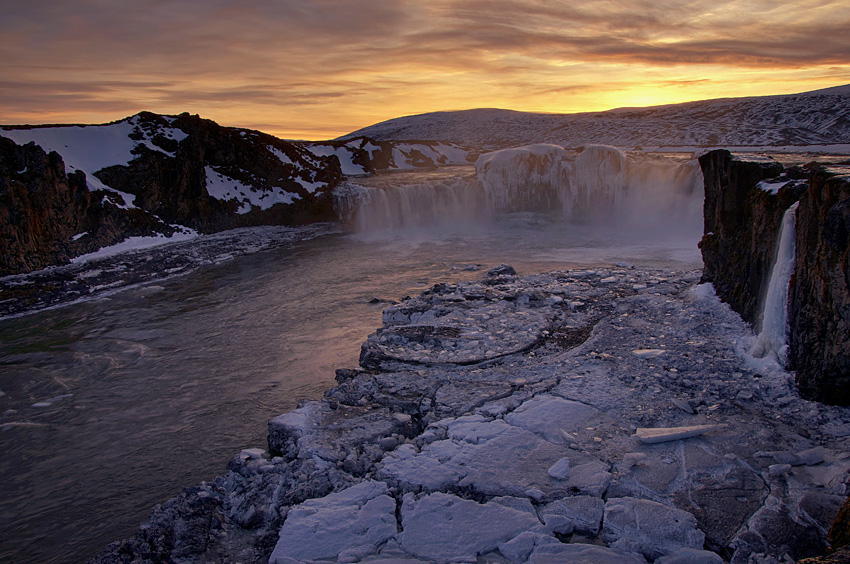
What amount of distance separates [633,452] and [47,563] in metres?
5.45

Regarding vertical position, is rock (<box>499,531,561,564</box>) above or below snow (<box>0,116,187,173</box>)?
below

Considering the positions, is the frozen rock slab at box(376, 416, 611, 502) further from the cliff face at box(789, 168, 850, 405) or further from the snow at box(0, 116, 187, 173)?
the snow at box(0, 116, 187, 173)

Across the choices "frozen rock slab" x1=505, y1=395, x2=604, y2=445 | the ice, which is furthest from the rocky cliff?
"frozen rock slab" x1=505, y1=395, x2=604, y2=445

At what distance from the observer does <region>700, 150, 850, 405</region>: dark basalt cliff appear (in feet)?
16.2

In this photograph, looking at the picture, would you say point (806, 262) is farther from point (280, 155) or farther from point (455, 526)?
point (280, 155)

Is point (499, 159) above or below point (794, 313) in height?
above

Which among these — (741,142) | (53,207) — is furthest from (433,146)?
(53,207)

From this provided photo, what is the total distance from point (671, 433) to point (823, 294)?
7.13 ft

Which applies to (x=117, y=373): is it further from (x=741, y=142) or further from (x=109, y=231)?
(x=741, y=142)

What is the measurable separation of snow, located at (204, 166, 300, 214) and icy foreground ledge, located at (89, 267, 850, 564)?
19430 millimetres

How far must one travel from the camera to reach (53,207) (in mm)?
16828

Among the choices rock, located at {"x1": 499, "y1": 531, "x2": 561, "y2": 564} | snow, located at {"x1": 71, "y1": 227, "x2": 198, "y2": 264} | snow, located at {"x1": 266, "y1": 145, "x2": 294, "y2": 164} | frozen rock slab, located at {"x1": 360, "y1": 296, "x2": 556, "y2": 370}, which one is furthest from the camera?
snow, located at {"x1": 266, "y1": 145, "x2": 294, "y2": 164}

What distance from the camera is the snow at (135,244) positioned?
684 inches

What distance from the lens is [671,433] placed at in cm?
490
